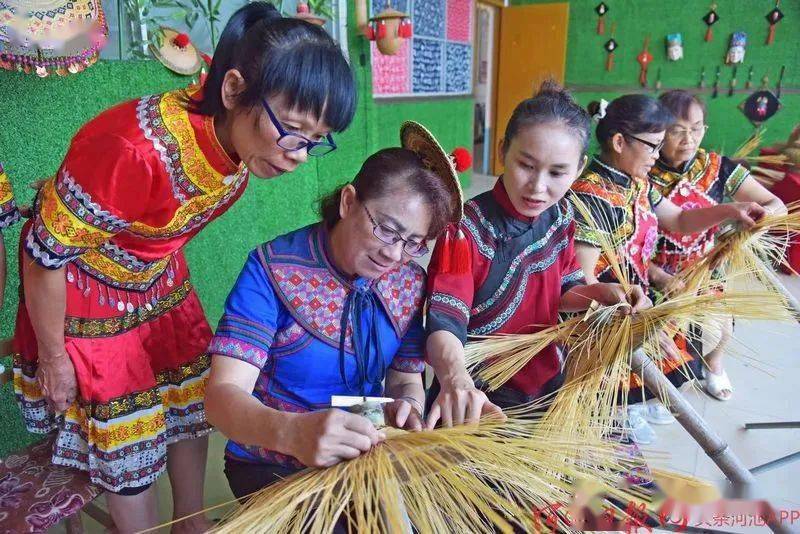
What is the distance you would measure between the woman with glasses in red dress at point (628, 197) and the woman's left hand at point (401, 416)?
0.83 m

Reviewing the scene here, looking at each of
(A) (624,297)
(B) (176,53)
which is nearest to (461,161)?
(A) (624,297)

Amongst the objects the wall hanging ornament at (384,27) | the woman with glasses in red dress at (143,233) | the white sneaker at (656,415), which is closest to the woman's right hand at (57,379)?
the woman with glasses in red dress at (143,233)

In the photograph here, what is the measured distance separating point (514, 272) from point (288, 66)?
690 mm

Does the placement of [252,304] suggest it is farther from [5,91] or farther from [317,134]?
[5,91]

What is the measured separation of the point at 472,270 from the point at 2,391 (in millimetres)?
1597

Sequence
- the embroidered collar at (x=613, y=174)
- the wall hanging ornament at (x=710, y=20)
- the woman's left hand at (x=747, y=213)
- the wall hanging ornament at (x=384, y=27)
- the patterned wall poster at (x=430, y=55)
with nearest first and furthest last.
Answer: the woman's left hand at (x=747, y=213) < the embroidered collar at (x=613, y=174) < the wall hanging ornament at (x=384, y=27) < the patterned wall poster at (x=430, y=55) < the wall hanging ornament at (x=710, y=20)

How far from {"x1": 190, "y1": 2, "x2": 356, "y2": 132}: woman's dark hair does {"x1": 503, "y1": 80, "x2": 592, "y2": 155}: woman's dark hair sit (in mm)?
434

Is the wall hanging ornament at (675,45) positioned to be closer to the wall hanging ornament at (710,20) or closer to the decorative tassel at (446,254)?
the wall hanging ornament at (710,20)

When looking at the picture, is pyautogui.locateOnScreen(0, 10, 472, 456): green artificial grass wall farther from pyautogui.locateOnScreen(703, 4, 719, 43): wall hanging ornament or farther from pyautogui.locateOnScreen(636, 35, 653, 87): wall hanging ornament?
pyautogui.locateOnScreen(703, 4, 719, 43): wall hanging ornament

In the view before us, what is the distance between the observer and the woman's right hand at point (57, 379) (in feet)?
3.59

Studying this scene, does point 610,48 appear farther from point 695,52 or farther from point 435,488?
point 435,488

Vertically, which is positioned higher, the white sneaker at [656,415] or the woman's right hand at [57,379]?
the woman's right hand at [57,379]

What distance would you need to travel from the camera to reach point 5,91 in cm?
165

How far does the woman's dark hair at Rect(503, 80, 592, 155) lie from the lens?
1231mm
